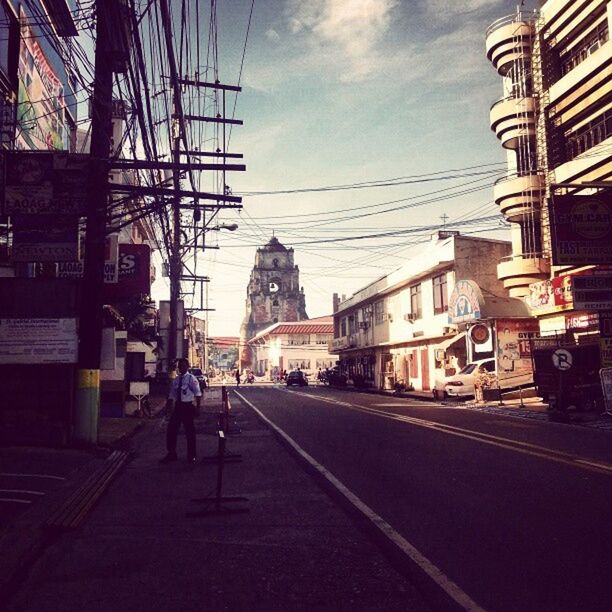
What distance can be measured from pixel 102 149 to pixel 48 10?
8.08 m

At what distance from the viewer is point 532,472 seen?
8586mm

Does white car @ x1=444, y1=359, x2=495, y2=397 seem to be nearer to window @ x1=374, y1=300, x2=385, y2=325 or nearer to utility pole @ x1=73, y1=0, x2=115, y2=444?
utility pole @ x1=73, y1=0, x2=115, y2=444

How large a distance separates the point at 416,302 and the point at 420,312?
1159mm

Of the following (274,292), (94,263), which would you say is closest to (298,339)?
(274,292)

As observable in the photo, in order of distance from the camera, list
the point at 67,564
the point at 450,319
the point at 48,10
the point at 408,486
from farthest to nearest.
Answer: the point at 450,319
the point at 48,10
the point at 408,486
the point at 67,564

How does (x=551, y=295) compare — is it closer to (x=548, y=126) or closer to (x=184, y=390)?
(x=548, y=126)

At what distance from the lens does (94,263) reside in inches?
485

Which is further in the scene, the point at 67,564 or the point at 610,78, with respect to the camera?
the point at 610,78

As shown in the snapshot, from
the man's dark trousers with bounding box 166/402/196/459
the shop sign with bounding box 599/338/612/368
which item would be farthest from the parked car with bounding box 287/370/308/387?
the man's dark trousers with bounding box 166/402/196/459

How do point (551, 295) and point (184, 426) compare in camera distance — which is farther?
point (551, 295)

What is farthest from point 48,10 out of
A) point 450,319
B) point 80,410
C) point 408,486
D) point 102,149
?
point 450,319

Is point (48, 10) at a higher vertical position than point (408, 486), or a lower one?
higher

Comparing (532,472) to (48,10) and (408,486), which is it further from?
(48,10)

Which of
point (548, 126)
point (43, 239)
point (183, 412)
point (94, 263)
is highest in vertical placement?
point (548, 126)
